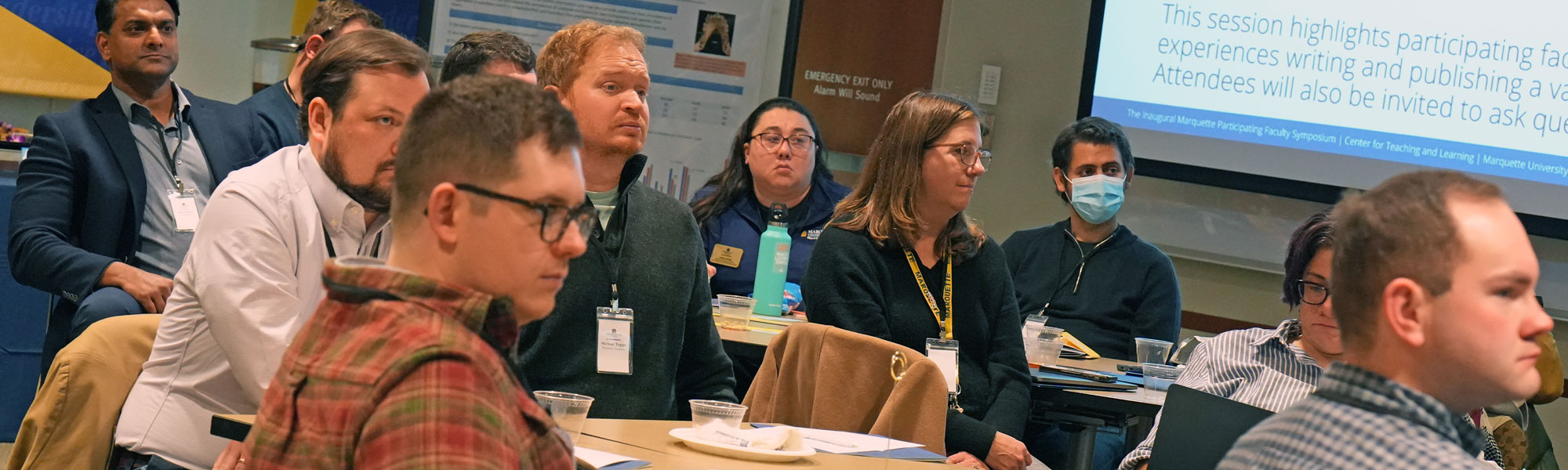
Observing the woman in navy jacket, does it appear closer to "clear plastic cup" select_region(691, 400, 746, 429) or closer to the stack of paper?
"clear plastic cup" select_region(691, 400, 746, 429)

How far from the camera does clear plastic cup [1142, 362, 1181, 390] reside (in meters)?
3.51

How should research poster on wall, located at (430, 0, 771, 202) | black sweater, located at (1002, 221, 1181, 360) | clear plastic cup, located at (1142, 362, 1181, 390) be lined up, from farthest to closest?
research poster on wall, located at (430, 0, 771, 202), black sweater, located at (1002, 221, 1181, 360), clear plastic cup, located at (1142, 362, 1181, 390)

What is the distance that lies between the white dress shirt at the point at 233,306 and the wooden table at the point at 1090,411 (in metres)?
1.92

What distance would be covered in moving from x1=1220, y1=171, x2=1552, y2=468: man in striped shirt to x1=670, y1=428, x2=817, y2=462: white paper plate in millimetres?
737


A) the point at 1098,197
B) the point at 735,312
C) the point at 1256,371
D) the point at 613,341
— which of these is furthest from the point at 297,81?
the point at 1256,371

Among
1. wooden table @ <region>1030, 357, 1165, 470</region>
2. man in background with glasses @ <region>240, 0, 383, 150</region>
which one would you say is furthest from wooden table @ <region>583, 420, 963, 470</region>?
man in background with glasses @ <region>240, 0, 383, 150</region>

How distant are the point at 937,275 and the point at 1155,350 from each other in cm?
96

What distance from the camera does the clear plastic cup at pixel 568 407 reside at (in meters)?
1.85

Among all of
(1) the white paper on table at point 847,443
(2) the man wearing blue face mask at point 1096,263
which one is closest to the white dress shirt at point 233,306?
(1) the white paper on table at point 847,443

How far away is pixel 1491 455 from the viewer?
248cm

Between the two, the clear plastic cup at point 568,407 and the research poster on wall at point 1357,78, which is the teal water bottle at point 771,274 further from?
the research poster on wall at point 1357,78

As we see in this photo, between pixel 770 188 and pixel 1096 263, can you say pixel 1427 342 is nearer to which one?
pixel 1096 263

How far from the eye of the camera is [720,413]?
6.81 ft

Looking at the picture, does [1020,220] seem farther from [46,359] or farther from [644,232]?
[46,359]
